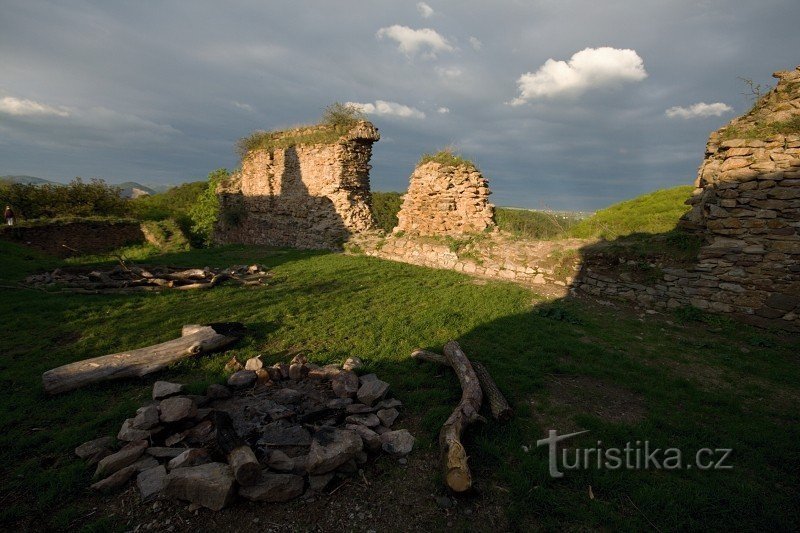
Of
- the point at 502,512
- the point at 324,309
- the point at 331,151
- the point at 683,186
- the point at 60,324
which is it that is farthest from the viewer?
Result: the point at 683,186

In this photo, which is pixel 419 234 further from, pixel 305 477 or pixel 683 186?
pixel 683 186

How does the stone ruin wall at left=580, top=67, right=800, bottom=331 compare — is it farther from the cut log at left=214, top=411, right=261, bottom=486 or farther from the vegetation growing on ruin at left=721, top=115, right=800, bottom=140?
the cut log at left=214, top=411, right=261, bottom=486

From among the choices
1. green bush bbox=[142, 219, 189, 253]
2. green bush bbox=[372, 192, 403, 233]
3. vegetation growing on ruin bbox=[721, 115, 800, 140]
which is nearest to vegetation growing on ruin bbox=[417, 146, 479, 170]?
vegetation growing on ruin bbox=[721, 115, 800, 140]

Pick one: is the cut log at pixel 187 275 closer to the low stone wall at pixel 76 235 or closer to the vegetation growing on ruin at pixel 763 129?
the low stone wall at pixel 76 235

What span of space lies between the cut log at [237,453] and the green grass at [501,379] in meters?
0.90

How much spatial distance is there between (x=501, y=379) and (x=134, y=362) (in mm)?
5299

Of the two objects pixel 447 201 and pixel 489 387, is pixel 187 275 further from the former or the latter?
pixel 489 387

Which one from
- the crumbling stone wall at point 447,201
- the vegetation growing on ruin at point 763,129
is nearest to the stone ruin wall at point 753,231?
the vegetation growing on ruin at point 763,129

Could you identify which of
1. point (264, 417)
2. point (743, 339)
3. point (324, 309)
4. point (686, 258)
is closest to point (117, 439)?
point (264, 417)

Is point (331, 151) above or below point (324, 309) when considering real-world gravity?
above

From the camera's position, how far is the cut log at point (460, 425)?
9.47ft

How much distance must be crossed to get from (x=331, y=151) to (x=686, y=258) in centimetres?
1445

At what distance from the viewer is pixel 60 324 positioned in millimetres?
6488

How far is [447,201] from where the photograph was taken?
13.1 meters
